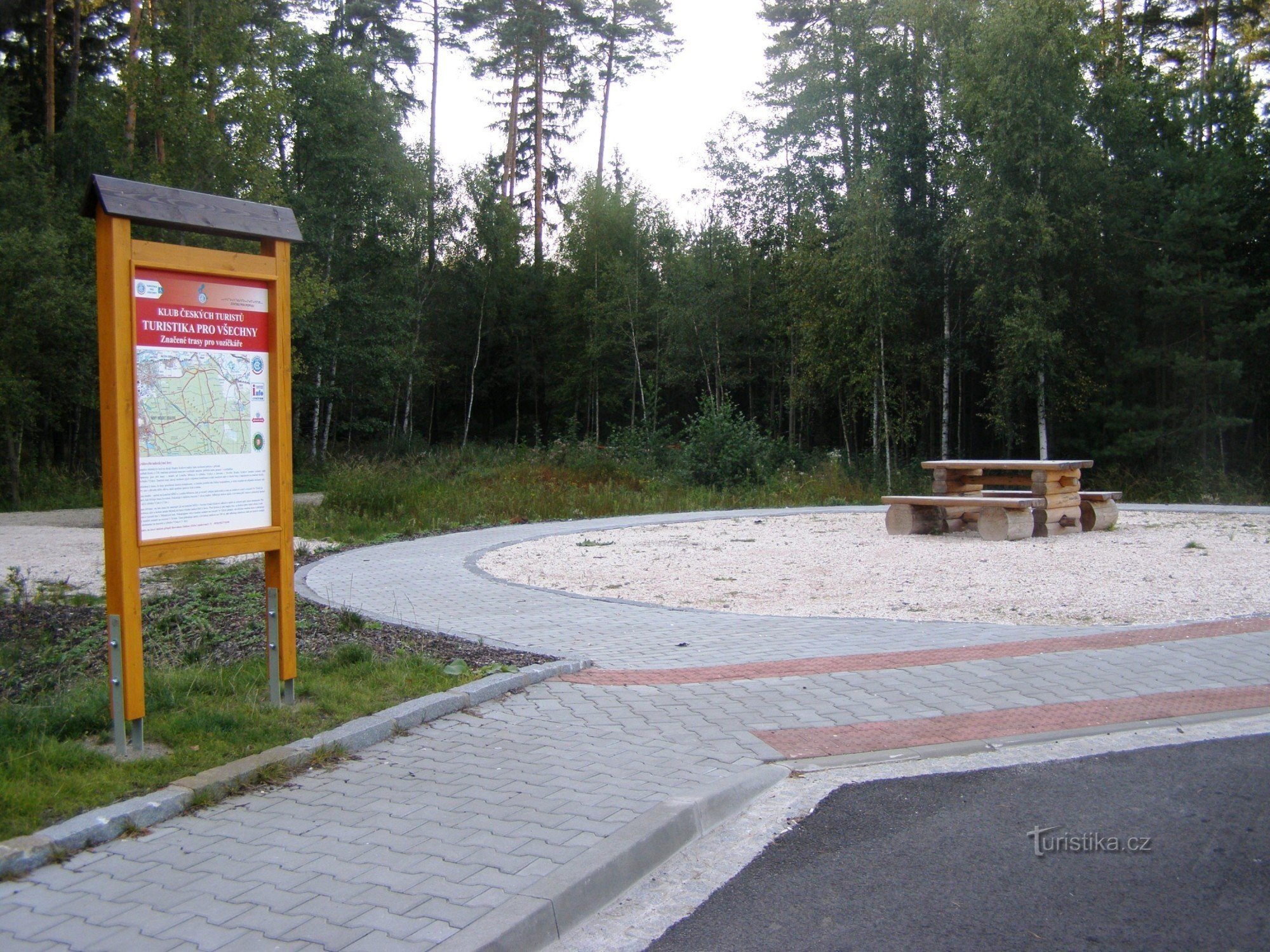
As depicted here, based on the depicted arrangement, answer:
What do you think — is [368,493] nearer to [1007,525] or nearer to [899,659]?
[1007,525]

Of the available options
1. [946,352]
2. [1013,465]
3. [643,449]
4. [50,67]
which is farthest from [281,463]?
[50,67]

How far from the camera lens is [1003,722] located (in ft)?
17.3

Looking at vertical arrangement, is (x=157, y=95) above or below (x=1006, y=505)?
above

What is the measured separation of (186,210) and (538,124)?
3639 cm

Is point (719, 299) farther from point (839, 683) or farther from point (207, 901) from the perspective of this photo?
point (207, 901)

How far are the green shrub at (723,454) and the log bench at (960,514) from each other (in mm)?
8565

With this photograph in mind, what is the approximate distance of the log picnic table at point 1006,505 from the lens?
42.0 ft

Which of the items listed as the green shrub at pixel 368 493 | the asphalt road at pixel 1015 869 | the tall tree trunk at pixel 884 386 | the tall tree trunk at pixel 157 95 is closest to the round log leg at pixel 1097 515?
the asphalt road at pixel 1015 869

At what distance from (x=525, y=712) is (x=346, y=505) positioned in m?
12.4

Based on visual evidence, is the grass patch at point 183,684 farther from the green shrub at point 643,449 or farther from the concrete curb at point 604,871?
the green shrub at point 643,449

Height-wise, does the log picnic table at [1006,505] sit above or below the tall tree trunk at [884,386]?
below

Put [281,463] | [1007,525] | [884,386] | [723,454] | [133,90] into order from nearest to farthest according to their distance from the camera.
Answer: [281,463]
[1007,525]
[723,454]
[133,90]
[884,386]

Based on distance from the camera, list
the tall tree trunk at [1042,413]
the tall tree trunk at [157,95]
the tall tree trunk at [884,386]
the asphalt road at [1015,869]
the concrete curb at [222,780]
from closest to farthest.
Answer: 1. the asphalt road at [1015,869]
2. the concrete curb at [222,780]
3. the tall tree trunk at [157,95]
4. the tall tree trunk at [1042,413]
5. the tall tree trunk at [884,386]

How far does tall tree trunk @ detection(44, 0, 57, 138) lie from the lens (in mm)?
28547
